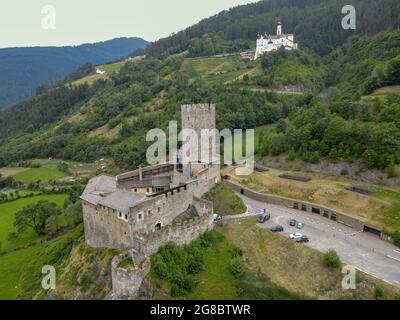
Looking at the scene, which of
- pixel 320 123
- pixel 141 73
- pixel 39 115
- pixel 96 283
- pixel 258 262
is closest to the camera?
pixel 258 262

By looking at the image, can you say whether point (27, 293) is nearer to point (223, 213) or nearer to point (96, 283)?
point (96, 283)

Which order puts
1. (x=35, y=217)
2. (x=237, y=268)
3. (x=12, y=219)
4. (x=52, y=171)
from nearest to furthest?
A: (x=237, y=268), (x=35, y=217), (x=12, y=219), (x=52, y=171)

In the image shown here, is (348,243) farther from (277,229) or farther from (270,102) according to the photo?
(270,102)

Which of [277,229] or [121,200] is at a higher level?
[121,200]

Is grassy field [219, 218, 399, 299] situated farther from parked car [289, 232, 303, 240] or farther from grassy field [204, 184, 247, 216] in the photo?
grassy field [204, 184, 247, 216]

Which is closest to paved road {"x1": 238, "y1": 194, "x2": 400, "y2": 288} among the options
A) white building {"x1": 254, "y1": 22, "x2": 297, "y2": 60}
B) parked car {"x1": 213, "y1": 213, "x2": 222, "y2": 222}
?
parked car {"x1": 213, "y1": 213, "x2": 222, "y2": 222}

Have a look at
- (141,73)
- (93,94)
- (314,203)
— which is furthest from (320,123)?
(93,94)

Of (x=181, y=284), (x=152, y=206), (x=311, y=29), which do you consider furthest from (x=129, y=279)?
(x=311, y=29)
